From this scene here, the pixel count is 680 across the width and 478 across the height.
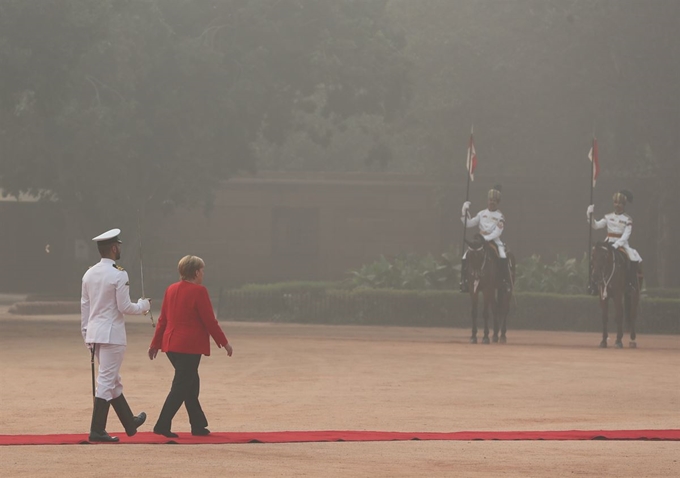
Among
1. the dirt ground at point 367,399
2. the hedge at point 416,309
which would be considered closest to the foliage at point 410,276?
the hedge at point 416,309

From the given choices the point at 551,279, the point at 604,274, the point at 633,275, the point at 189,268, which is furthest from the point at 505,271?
the point at 189,268

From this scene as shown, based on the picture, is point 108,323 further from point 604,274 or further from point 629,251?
point 629,251

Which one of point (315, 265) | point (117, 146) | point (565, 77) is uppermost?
point (565, 77)

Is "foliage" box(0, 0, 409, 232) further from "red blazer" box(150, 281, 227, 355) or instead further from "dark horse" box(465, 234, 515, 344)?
"red blazer" box(150, 281, 227, 355)

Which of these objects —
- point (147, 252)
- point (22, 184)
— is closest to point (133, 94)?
point (22, 184)

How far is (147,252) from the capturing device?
154 feet

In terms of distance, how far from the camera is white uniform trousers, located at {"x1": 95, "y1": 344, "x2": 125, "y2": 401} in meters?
11.9

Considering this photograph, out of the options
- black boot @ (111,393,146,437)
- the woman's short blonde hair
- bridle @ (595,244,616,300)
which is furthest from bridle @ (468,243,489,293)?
black boot @ (111,393,146,437)

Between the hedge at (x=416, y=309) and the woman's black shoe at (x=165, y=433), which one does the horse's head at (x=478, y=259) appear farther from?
the woman's black shoe at (x=165, y=433)

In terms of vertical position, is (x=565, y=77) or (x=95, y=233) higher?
(x=565, y=77)

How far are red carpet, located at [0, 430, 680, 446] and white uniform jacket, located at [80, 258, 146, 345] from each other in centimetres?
87

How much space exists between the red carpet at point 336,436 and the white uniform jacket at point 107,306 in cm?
87

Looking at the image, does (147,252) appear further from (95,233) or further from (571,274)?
(571,274)

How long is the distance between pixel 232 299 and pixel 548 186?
73.2ft
